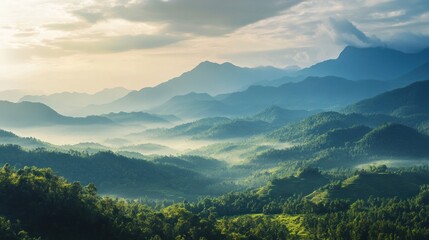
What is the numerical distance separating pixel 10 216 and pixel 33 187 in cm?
1474

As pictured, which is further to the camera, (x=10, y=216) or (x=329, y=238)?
(x=329, y=238)

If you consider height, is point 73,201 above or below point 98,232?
above

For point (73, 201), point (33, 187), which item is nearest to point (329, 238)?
point (73, 201)

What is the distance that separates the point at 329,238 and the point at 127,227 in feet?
281

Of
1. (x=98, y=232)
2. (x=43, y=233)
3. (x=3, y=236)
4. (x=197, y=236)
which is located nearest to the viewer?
(x=3, y=236)

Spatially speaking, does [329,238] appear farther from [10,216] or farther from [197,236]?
[10,216]

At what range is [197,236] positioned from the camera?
174m

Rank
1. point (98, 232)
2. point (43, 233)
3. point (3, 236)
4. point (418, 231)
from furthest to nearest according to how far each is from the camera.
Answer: point (418, 231) → point (98, 232) → point (43, 233) → point (3, 236)

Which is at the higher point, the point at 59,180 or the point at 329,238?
the point at 59,180

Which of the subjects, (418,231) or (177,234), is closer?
(177,234)

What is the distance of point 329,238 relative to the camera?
196 metres

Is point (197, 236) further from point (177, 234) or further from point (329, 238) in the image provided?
point (329, 238)

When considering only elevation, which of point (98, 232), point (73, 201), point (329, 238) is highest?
point (73, 201)

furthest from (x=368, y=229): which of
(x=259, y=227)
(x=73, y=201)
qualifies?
(x=73, y=201)
